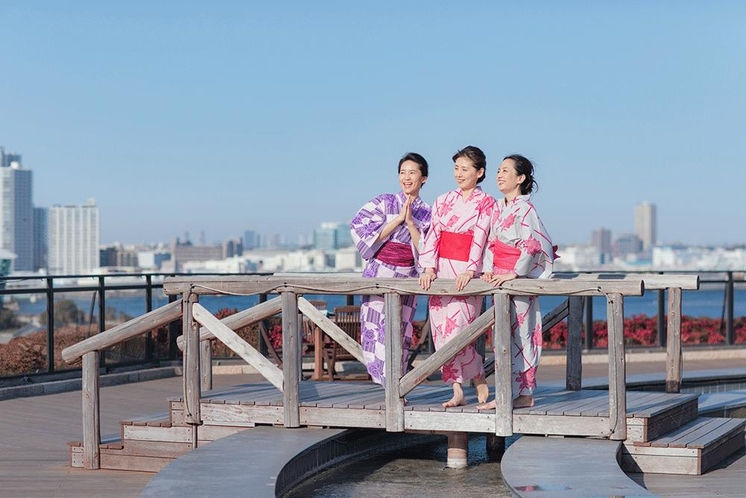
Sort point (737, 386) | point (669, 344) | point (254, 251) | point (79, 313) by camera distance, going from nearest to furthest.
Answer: point (669, 344)
point (737, 386)
point (79, 313)
point (254, 251)

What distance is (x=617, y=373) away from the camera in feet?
21.4

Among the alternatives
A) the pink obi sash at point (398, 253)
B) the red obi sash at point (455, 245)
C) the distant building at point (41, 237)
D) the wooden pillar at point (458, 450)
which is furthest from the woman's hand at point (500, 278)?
the distant building at point (41, 237)

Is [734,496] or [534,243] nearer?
[734,496]

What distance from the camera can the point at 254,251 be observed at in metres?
171

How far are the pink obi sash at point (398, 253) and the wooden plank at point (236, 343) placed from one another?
4.04 ft

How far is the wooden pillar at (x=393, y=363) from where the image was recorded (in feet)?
22.5

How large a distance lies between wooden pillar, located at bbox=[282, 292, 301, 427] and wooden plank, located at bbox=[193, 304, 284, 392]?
207 millimetres

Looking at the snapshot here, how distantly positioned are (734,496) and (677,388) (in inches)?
76.9

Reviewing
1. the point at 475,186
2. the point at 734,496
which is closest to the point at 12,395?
the point at 475,186

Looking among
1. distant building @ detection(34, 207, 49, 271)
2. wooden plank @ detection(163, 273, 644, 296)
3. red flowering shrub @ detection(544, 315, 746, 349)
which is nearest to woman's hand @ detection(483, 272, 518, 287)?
wooden plank @ detection(163, 273, 644, 296)

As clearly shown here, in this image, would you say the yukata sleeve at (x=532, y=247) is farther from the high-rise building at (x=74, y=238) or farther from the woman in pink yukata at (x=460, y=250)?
the high-rise building at (x=74, y=238)

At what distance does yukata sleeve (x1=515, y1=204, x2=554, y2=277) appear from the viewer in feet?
22.6

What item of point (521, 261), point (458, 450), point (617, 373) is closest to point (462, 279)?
point (521, 261)

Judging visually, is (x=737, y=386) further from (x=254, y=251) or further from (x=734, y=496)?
(x=254, y=251)
